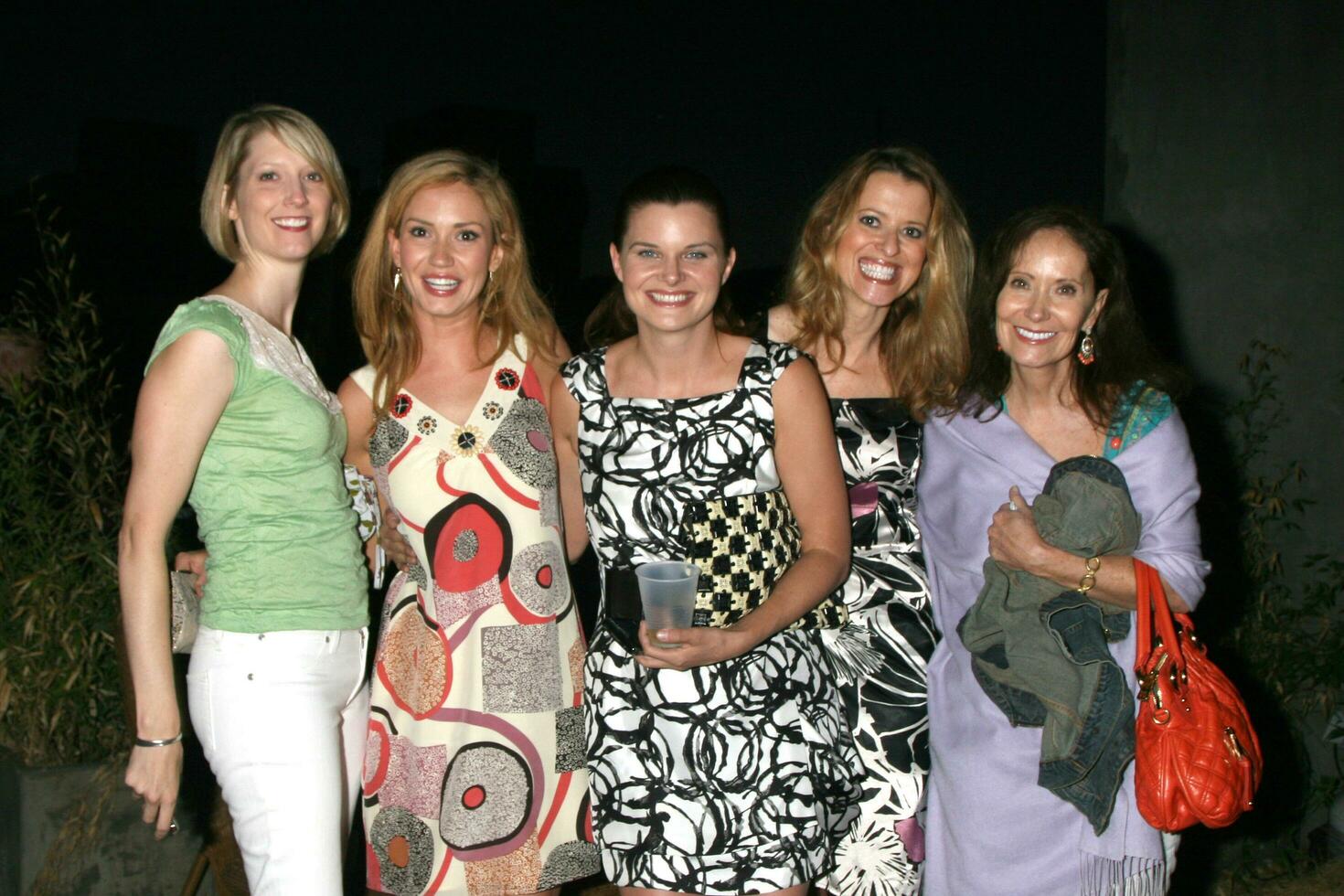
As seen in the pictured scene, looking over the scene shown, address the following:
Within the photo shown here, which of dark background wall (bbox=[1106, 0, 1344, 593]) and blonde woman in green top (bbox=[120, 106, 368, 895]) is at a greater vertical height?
dark background wall (bbox=[1106, 0, 1344, 593])

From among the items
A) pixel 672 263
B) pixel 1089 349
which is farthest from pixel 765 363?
pixel 1089 349

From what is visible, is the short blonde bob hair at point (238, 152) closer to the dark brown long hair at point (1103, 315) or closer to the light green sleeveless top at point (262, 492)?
the light green sleeveless top at point (262, 492)

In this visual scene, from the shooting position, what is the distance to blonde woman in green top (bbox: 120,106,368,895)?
1.84 metres

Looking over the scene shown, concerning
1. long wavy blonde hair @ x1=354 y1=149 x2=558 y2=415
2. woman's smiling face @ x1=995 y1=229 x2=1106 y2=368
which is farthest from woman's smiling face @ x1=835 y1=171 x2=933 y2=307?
long wavy blonde hair @ x1=354 y1=149 x2=558 y2=415

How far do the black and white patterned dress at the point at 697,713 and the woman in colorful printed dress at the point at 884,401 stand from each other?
0.46ft

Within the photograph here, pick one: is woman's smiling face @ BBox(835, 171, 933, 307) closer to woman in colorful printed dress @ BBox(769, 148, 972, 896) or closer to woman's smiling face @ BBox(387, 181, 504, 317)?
woman in colorful printed dress @ BBox(769, 148, 972, 896)

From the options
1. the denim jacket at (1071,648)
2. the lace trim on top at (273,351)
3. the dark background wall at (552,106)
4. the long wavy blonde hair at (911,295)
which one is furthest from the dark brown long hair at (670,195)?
the dark background wall at (552,106)

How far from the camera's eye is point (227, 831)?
2.80 m

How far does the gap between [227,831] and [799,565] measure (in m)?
1.70

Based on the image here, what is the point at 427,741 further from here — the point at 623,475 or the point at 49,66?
the point at 49,66

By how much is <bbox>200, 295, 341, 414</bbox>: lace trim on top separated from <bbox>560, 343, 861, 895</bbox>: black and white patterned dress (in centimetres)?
55

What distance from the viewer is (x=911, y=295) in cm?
270

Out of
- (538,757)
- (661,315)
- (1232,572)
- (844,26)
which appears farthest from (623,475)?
(844,26)

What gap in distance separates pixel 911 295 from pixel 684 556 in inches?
38.1
